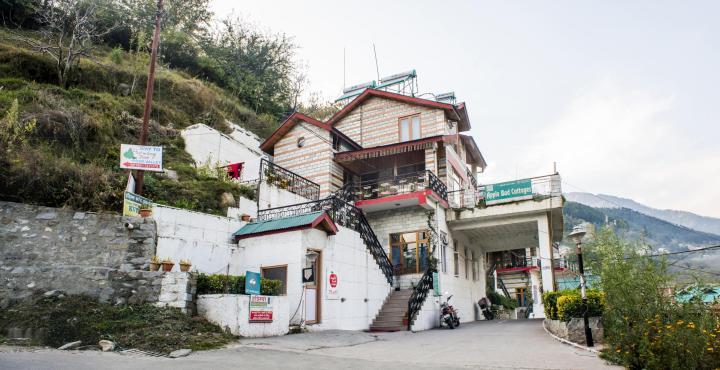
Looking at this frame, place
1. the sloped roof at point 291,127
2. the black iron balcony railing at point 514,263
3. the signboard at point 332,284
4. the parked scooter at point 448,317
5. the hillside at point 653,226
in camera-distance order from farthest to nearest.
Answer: the hillside at point 653,226 → the black iron balcony railing at point 514,263 → the sloped roof at point 291,127 → the parked scooter at point 448,317 → the signboard at point 332,284

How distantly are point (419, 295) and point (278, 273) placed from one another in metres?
6.06

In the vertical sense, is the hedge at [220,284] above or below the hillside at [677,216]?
below

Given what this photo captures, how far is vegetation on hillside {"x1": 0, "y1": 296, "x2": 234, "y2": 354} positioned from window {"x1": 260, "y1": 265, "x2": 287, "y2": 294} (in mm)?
3206

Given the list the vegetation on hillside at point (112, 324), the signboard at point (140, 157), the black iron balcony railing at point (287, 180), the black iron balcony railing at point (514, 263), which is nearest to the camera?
the vegetation on hillside at point (112, 324)

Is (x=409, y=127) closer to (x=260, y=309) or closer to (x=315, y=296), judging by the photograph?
(x=315, y=296)

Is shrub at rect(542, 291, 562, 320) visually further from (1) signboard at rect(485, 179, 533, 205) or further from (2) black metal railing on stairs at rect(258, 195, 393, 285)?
(1) signboard at rect(485, 179, 533, 205)

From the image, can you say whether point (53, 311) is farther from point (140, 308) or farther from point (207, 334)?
point (207, 334)

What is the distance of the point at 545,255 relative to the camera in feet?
67.3

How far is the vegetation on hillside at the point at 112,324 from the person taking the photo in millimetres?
9703

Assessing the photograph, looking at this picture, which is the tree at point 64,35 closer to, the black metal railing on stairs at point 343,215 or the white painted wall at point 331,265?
the black metal railing on stairs at point 343,215

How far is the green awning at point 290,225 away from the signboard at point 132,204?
338 centimetres

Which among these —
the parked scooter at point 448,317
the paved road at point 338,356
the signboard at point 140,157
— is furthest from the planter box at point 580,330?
the signboard at point 140,157

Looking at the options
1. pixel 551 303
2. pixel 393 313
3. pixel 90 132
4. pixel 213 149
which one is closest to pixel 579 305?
pixel 551 303

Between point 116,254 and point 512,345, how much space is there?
34.5 ft
